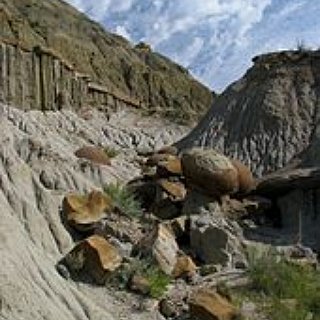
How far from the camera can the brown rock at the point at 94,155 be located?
18391 millimetres

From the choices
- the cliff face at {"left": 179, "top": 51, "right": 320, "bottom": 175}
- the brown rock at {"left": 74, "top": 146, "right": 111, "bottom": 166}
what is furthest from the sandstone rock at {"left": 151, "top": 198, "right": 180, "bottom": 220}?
the cliff face at {"left": 179, "top": 51, "right": 320, "bottom": 175}

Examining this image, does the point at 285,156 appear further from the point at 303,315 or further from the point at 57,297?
the point at 57,297

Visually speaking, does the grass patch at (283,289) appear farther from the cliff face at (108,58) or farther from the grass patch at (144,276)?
the cliff face at (108,58)

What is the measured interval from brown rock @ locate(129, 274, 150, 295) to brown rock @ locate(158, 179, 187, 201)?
10.7 feet

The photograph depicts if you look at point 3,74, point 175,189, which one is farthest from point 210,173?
point 3,74

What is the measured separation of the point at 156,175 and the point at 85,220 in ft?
9.89

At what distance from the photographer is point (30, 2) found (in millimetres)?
54094

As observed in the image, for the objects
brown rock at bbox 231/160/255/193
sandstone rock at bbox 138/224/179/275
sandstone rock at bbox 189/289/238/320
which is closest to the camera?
sandstone rock at bbox 189/289/238/320

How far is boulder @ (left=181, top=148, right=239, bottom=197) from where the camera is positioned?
15.4m

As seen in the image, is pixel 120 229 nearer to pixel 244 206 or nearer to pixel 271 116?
pixel 244 206

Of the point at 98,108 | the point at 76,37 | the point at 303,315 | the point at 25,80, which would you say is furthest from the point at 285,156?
the point at 76,37

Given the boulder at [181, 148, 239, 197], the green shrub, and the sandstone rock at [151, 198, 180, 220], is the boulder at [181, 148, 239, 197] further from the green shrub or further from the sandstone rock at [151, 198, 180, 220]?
the green shrub

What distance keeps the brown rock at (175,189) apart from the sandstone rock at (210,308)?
371 cm

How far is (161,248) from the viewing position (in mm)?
13281
